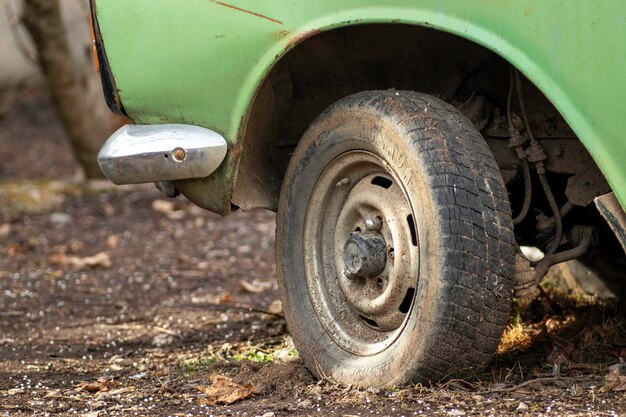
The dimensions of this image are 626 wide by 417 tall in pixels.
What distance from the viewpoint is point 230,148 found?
12.4ft

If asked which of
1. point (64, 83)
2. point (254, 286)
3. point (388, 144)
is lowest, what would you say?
point (254, 286)

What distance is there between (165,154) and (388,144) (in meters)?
0.82

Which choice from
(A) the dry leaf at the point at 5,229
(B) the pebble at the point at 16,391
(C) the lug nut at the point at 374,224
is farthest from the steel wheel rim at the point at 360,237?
→ (A) the dry leaf at the point at 5,229

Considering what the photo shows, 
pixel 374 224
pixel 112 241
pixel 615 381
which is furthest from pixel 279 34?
pixel 112 241

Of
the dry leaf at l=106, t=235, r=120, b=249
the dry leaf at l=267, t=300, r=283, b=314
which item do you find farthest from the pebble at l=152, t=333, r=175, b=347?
the dry leaf at l=106, t=235, r=120, b=249

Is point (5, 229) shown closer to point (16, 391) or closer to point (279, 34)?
point (16, 391)

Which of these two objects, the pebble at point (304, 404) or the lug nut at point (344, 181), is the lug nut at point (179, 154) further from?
the pebble at point (304, 404)

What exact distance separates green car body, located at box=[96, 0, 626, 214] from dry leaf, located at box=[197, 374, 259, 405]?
2.07ft

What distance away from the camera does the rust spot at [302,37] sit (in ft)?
11.4

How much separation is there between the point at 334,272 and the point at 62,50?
217 inches

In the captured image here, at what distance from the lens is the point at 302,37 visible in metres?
3.50

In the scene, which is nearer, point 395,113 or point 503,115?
point 395,113

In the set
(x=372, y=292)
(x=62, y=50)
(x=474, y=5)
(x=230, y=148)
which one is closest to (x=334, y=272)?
(x=372, y=292)

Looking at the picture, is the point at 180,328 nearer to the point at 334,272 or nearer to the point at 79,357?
the point at 79,357
